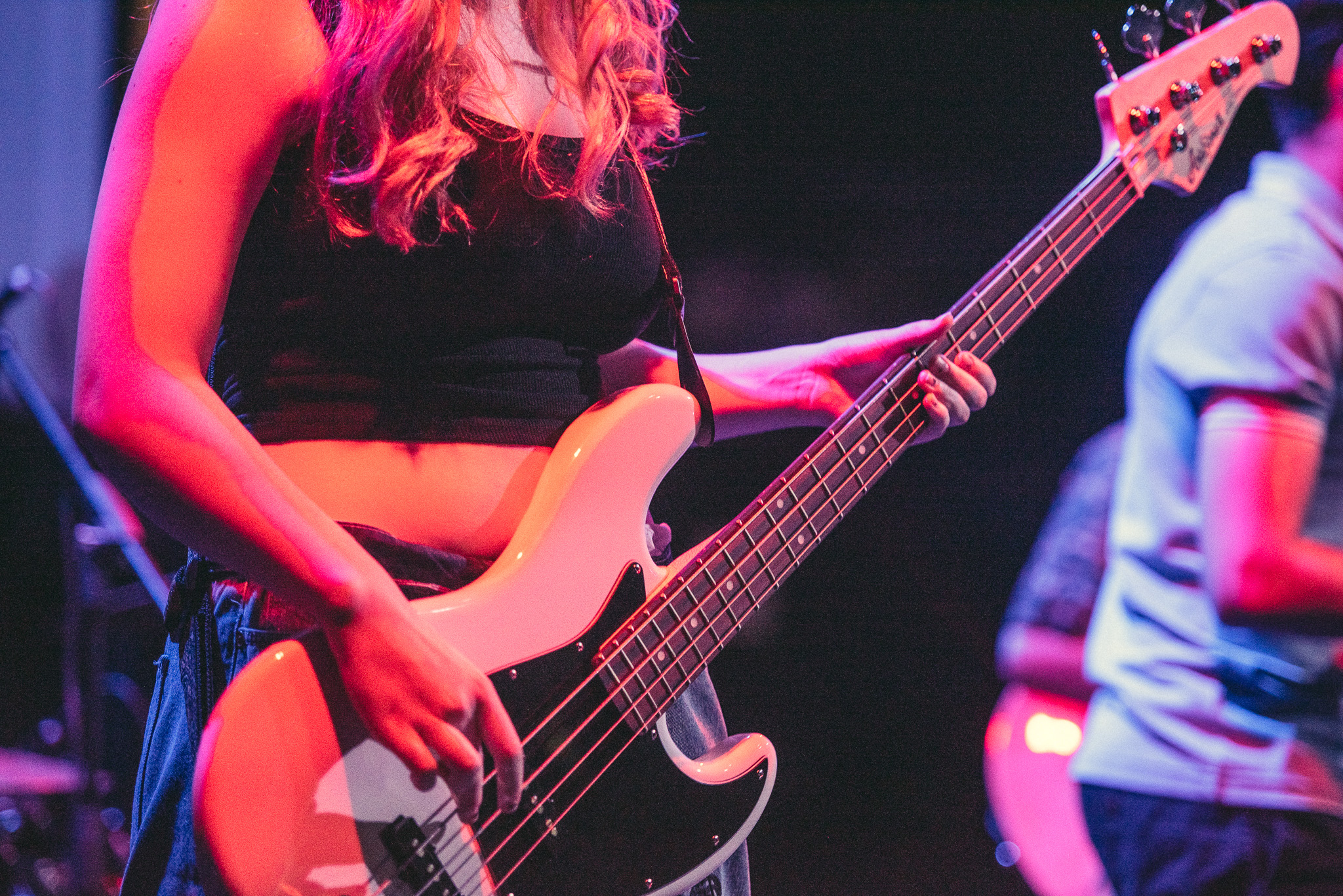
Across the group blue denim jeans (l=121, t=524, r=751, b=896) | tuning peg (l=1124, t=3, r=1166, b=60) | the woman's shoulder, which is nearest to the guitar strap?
blue denim jeans (l=121, t=524, r=751, b=896)

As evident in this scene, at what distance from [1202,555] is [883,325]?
219 cm

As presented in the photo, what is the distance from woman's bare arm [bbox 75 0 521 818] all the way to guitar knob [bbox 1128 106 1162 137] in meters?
1.43

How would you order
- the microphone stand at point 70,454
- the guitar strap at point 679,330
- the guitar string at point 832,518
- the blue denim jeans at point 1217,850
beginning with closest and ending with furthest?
the guitar string at point 832,518 < the guitar strap at point 679,330 < the blue denim jeans at point 1217,850 < the microphone stand at point 70,454

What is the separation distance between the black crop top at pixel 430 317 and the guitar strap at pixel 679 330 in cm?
10

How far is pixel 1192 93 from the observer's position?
1.84 meters

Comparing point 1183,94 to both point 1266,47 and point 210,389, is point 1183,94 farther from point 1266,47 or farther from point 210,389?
point 210,389

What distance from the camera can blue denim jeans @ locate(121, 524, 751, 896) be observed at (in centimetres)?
93

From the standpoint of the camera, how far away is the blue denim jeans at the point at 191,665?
0.93 m

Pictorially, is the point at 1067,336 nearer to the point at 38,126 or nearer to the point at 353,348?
the point at 353,348

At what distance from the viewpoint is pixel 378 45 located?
98 cm

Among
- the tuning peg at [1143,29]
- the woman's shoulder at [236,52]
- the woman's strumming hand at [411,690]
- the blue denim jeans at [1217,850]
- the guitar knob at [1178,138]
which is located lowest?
the blue denim jeans at [1217,850]

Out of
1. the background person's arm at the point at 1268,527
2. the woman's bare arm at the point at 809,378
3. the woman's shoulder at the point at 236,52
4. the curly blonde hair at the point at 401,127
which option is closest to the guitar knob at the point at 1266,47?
the background person's arm at the point at 1268,527

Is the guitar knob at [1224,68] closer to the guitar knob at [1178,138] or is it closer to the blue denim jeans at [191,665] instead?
the guitar knob at [1178,138]

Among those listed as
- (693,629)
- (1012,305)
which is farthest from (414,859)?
(1012,305)
